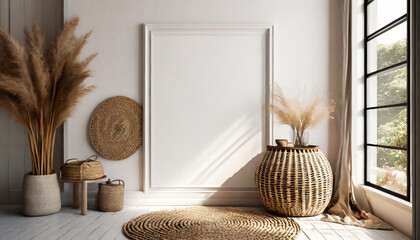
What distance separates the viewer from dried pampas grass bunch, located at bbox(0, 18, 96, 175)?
8.80 ft

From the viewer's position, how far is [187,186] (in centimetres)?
306

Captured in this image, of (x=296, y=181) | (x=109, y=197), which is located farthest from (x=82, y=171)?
(x=296, y=181)

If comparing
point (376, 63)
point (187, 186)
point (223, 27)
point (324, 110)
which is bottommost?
point (187, 186)

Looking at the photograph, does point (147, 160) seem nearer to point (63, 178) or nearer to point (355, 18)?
point (63, 178)

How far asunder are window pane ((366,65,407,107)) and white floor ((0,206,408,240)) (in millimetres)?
1071

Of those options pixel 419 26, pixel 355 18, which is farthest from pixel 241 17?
pixel 419 26

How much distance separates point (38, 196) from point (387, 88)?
3.25 m

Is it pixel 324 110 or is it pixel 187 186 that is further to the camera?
pixel 187 186

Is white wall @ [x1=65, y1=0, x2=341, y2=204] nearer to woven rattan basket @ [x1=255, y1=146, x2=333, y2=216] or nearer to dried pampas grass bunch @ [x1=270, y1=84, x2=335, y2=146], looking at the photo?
dried pampas grass bunch @ [x1=270, y1=84, x2=335, y2=146]

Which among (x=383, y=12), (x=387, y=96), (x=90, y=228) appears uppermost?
(x=383, y=12)

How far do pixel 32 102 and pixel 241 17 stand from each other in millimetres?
2163

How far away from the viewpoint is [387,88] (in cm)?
258

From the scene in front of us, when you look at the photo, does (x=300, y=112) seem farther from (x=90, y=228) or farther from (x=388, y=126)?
(x=90, y=228)

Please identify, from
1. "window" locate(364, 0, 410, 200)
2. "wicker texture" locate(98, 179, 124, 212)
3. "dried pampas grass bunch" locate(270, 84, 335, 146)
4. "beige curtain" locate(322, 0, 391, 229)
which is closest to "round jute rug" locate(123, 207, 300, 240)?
"wicker texture" locate(98, 179, 124, 212)
